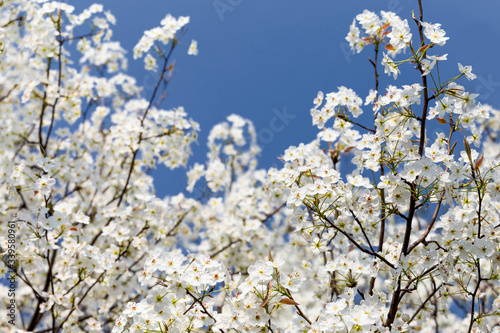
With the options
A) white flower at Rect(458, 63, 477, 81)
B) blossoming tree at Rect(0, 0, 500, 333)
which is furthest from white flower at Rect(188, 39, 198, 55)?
white flower at Rect(458, 63, 477, 81)

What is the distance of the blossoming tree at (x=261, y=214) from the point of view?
8.71 ft

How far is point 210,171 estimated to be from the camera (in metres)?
6.87

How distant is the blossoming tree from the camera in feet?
8.71

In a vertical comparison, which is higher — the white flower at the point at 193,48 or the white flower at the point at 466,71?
the white flower at the point at 193,48

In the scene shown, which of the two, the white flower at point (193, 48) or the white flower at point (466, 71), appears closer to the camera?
the white flower at point (466, 71)

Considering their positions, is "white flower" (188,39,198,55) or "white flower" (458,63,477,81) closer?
"white flower" (458,63,477,81)

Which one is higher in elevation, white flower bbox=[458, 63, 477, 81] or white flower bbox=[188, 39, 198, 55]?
white flower bbox=[188, 39, 198, 55]

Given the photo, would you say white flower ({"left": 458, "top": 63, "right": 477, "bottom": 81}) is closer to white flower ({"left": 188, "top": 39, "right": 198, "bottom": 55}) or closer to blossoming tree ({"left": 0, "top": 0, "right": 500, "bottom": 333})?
blossoming tree ({"left": 0, "top": 0, "right": 500, "bottom": 333})

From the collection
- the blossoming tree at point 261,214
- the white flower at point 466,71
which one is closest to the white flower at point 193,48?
the blossoming tree at point 261,214

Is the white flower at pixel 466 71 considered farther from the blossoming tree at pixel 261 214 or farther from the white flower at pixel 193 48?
the white flower at pixel 193 48

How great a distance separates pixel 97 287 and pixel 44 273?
166 centimetres

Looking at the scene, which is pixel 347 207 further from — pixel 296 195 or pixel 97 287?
pixel 97 287

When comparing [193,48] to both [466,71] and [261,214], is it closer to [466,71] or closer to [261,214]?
[261,214]

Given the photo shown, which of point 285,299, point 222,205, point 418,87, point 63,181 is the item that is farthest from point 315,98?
point 63,181
